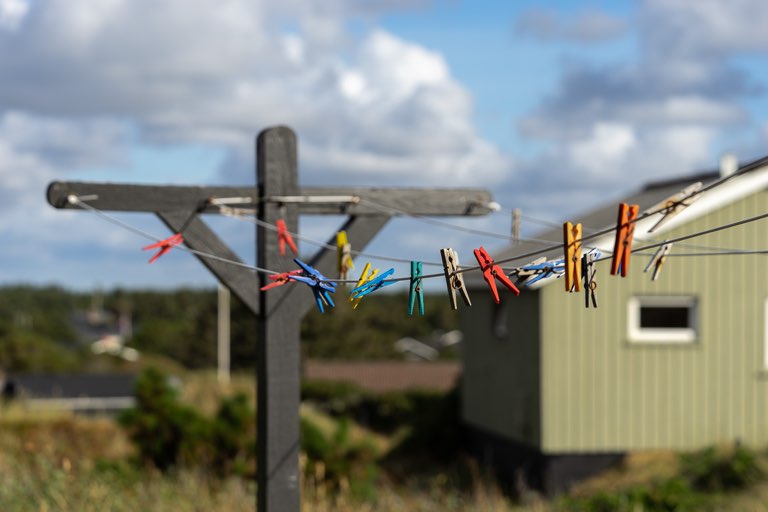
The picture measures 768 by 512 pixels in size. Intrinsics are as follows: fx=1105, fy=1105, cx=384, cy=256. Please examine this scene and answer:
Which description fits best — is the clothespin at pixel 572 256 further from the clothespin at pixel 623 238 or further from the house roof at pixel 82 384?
the house roof at pixel 82 384

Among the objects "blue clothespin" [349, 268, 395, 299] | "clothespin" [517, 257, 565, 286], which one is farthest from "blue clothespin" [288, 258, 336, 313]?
"clothespin" [517, 257, 565, 286]

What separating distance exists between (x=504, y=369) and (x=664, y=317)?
2.84 m

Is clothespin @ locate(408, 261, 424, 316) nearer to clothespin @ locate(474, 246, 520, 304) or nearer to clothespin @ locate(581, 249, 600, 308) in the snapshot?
clothespin @ locate(474, 246, 520, 304)

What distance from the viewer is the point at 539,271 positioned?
4.32m

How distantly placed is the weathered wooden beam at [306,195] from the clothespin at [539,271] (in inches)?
113

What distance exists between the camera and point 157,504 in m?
8.48

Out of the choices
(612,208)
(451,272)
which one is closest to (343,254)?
(451,272)

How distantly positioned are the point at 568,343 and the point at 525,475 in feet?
8.12

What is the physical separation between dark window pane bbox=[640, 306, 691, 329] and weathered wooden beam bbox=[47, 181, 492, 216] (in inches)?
376

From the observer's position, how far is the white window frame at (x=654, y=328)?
16156 mm

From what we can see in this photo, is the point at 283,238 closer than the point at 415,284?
No

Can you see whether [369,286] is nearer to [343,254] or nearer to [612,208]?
[343,254]

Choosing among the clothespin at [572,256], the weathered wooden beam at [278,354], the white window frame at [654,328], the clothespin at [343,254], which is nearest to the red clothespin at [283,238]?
the weathered wooden beam at [278,354]

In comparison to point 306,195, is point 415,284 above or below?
below
